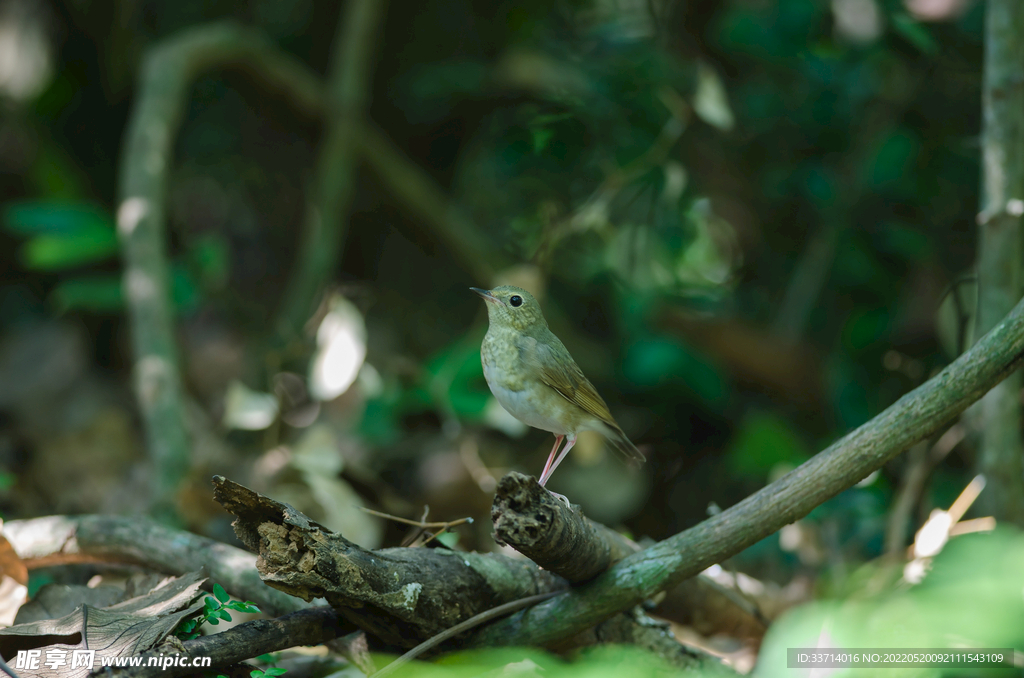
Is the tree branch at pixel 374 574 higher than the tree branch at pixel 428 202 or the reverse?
the reverse

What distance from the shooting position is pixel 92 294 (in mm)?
5340

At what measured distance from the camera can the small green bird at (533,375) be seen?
2.68 m

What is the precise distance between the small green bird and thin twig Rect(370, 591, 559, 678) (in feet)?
1.47

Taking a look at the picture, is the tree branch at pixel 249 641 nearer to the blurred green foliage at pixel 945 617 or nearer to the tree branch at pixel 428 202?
the blurred green foliage at pixel 945 617

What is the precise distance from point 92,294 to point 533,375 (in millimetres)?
4039

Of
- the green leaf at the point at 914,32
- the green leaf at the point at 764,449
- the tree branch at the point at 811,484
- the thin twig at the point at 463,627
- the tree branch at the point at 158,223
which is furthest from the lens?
the green leaf at the point at 764,449

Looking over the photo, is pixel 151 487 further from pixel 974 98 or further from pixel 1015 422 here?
pixel 974 98

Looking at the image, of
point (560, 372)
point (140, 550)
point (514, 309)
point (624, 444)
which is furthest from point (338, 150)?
point (140, 550)

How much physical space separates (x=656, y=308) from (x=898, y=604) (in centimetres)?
361

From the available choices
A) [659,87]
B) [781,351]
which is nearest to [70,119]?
[659,87]

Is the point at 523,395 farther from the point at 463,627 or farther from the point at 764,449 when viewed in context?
the point at 764,449

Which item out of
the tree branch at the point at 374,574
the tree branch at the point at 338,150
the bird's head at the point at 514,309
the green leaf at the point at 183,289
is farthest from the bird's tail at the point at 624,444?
the green leaf at the point at 183,289

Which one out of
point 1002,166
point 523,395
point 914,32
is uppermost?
point 914,32

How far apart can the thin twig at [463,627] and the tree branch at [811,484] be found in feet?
0.34
